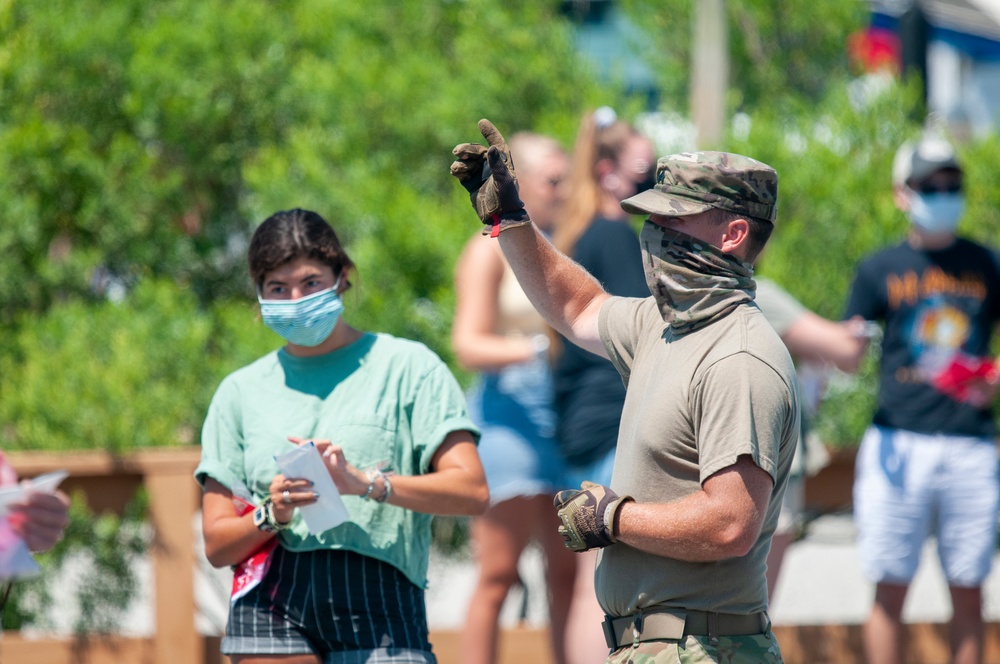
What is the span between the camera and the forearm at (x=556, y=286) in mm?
2781

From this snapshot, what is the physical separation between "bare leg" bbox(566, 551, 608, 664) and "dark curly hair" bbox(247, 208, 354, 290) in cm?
137

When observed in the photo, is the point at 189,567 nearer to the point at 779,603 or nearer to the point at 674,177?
the point at 674,177

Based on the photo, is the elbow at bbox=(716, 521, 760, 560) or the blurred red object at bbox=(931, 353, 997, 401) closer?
the elbow at bbox=(716, 521, 760, 560)

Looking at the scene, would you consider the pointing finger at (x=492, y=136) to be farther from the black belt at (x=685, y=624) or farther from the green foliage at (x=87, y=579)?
the green foliage at (x=87, y=579)

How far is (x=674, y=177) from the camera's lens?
2.53 metres

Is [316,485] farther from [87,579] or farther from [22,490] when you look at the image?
[87,579]

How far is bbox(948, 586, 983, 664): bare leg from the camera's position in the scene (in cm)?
459

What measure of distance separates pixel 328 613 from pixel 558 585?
169cm

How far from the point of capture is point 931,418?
463 cm

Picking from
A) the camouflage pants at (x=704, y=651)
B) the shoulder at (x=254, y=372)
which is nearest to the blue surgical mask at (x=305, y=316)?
the shoulder at (x=254, y=372)

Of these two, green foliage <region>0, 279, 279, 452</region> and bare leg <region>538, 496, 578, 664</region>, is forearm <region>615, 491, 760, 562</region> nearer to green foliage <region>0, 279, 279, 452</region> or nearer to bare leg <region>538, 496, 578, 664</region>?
bare leg <region>538, 496, 578, 664</region>

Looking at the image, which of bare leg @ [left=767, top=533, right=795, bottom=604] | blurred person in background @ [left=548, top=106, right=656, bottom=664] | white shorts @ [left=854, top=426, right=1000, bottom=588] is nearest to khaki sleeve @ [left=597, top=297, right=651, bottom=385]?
blurred person in background @ [left=548, top=106, right=656, bottom=664]

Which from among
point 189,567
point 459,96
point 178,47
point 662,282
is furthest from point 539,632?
point 178,47

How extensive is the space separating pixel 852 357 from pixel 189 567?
2498 millimetres
